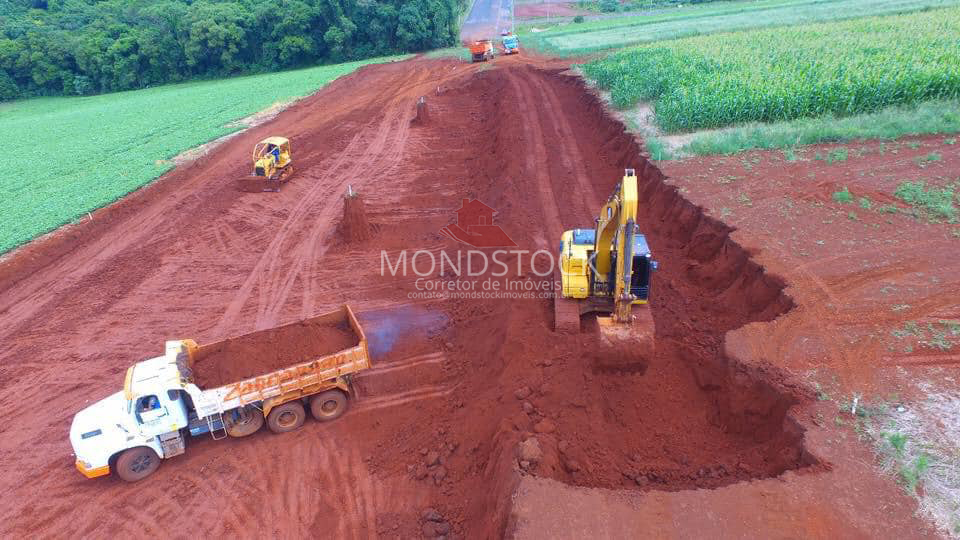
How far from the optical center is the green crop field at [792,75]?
66.9 ft

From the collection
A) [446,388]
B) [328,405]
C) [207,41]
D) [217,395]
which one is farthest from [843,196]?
[207,41]

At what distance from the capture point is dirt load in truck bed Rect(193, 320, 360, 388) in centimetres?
1034

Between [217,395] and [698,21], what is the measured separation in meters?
57.5

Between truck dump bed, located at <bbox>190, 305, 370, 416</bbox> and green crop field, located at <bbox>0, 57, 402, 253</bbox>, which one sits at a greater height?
green crop field, located at <bbox>0, 57, 402, 253</bbox>

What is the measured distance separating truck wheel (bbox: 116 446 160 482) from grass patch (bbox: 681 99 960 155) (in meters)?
18.2

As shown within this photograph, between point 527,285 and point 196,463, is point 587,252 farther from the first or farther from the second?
point 196,463

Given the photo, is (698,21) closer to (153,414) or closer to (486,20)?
(486,20)

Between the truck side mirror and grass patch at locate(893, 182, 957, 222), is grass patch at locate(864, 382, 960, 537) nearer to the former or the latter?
grass patch at locate(893, 182, 957, 222)

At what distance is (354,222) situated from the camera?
17906 millimetres

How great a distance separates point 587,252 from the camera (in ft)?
36.1

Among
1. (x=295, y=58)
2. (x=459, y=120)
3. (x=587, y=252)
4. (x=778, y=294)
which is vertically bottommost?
(x=778, y=294)

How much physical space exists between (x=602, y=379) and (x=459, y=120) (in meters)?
23.8

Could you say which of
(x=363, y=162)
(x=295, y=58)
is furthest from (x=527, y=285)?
(x=295, y=58)

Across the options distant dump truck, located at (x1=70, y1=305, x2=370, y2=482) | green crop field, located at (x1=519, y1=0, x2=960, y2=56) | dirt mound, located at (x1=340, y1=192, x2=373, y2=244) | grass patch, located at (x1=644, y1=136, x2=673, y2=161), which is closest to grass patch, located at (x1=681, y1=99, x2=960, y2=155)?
grass patch, located at (x1=644, y1=136, x2=673, y2=161)
